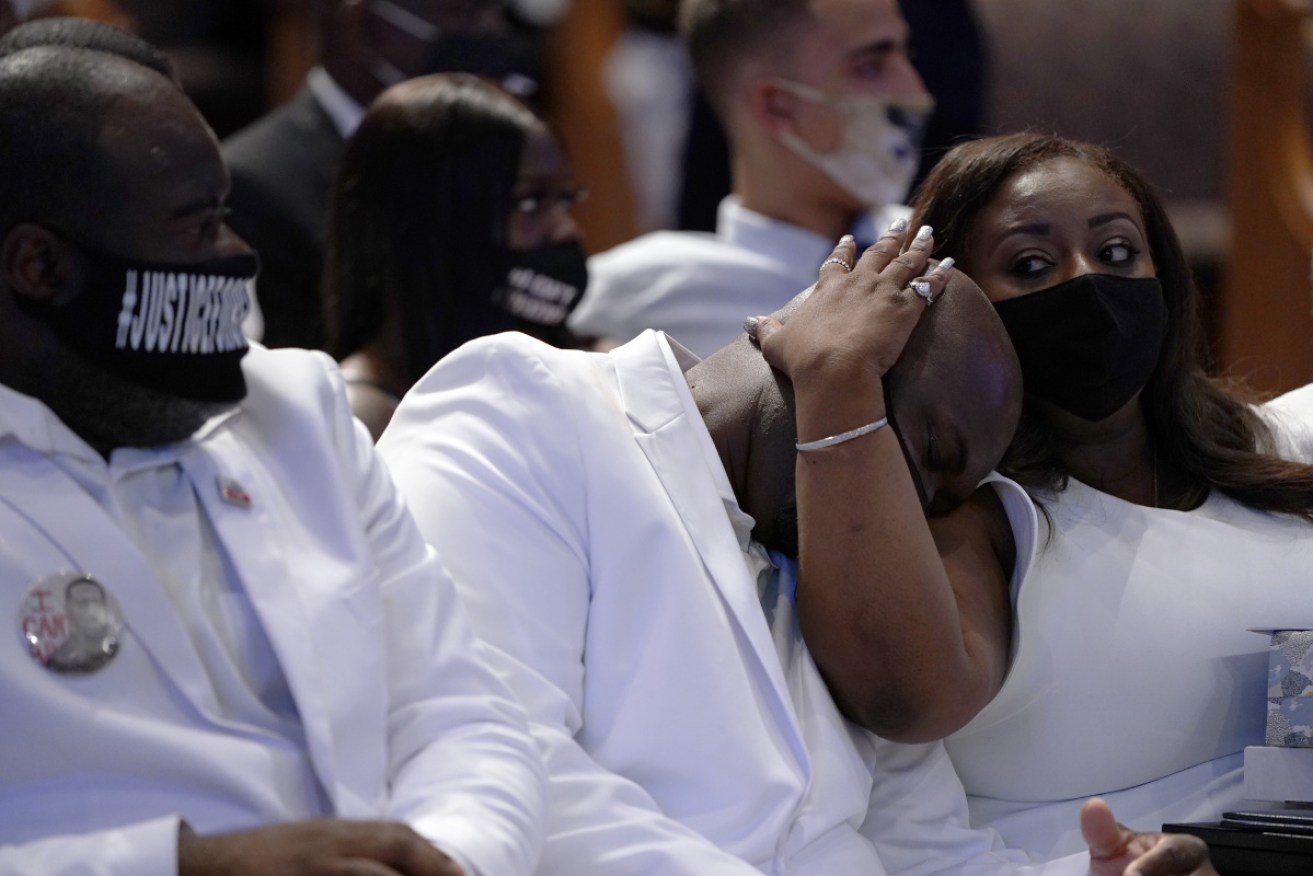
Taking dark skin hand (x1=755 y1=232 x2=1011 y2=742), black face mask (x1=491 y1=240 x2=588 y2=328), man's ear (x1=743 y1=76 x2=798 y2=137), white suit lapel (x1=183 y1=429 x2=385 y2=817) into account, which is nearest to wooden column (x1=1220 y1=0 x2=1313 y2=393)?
man's ear (x1=743 y1=76 x2=798 y2=137)

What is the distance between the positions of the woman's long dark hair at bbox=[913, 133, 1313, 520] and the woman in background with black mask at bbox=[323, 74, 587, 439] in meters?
1.07

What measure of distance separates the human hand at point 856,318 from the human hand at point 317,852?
2.38 ft

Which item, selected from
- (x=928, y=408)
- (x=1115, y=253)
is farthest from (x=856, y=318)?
(x=1115, y=253)

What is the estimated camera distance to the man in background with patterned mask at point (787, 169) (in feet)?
12.6

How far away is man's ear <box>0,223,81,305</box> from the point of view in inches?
61.1

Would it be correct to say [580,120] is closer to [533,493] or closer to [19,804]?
→ [533,493]

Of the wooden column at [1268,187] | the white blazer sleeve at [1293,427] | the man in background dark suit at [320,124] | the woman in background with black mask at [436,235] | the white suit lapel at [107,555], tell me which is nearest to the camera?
the white suit lapel at [107,555]

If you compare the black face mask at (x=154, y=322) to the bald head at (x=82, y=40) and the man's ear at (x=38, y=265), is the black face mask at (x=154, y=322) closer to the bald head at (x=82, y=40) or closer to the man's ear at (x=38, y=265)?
the man's ear at (x=38, y=265)

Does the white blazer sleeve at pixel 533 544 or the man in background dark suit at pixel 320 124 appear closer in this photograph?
the white blazer sleeve at pixel 533 544

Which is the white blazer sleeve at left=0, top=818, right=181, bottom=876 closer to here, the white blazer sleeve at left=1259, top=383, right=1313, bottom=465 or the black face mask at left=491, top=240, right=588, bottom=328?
the white blazer sleeve at left=1259, top=383, right=1313, bottom=465

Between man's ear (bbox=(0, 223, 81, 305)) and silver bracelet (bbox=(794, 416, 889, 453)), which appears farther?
silver bracelet (bbox=(794, 416, 889, 453))

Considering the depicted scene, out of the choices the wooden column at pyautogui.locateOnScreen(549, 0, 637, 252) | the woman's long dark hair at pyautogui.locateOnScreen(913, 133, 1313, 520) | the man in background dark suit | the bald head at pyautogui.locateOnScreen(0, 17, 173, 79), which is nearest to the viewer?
the bald head at pyautogui.locateOnScreen(0, 17, 173, 79)

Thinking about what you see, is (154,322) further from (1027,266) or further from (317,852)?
(1027,266)

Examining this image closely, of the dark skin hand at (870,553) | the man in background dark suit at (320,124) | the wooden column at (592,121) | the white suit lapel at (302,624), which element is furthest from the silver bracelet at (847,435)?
the wooden column at (592,121)
